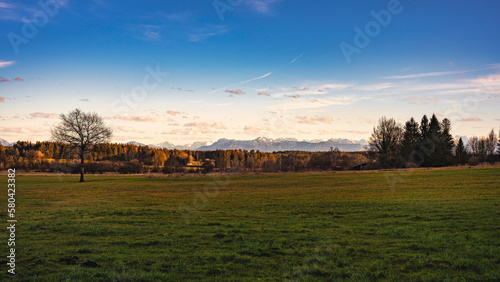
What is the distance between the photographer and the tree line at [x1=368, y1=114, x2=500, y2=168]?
103188 mm

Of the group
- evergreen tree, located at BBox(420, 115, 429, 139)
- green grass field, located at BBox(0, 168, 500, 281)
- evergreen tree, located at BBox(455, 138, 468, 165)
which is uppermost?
evergreen tree, located at BBox(420, 115, 429, 139)

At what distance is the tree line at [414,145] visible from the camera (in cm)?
10319

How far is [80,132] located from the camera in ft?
219

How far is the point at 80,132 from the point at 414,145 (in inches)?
4001

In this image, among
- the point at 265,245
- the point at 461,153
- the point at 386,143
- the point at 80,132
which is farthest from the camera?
the point at 461,153

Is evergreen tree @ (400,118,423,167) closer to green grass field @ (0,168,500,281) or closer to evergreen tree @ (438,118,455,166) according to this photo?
evergreen tree @ (438,118,455,166)

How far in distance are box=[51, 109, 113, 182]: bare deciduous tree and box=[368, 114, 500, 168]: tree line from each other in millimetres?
81988

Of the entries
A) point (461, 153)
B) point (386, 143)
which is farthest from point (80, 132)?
point (461, 153)

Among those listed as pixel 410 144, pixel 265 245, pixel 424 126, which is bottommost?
pixel 265 245

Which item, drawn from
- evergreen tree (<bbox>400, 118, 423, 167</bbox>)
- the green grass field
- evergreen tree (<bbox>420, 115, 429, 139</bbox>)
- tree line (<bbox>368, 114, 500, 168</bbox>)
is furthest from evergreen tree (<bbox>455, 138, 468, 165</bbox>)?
the green grass field

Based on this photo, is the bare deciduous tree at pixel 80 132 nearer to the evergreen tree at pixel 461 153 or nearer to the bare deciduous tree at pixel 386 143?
the bare deciduous tree at pixel 386 143

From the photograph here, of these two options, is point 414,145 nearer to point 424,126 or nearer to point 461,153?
point 424,126

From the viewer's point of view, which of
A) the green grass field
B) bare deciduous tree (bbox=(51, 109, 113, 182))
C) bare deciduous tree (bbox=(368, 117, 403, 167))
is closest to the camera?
the green grass field

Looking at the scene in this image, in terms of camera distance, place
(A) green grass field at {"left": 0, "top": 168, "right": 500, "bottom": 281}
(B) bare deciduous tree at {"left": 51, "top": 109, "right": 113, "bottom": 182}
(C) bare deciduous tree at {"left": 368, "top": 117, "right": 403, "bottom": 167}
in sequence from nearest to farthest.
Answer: (A) green grass field at {"left": 0, "top": 168, "right": 500, "bottom": 281} < (B) bare deciduous tree at {"left": 51, "top": 109, "right": 113, "bottom": 182} < (C) bare deciduous tree at {"left": 368, "top": 117, "right": 403, "bottom": 167}
